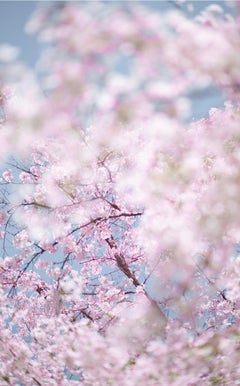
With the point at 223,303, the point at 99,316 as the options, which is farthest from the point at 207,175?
the point at 99,316

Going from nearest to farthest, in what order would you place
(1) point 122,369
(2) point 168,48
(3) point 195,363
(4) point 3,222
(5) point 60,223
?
(2) point 168,48
(3) point 195,363
(1) point 122,369
(5) point 60,223
(4) point 3,222

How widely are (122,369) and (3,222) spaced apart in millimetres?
4602

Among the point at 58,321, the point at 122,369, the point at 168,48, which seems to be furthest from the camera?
the point at 58,321

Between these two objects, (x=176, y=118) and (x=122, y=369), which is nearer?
(x=176, y=118)

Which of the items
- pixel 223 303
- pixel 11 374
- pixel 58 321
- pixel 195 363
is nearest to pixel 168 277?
pixel 195 363

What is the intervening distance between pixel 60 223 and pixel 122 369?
334 centimetres

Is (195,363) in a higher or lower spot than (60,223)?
lower


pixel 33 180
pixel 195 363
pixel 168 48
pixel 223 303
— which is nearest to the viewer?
pixel 168 48

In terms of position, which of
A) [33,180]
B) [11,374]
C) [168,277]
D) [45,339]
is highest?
[33,180]

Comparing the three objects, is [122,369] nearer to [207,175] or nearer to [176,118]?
[207,175]

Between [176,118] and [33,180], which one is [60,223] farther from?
[176,118]

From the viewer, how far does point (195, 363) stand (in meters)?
4.65

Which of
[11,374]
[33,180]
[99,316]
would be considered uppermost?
[33,180]

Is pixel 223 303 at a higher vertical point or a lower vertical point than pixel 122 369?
higher
